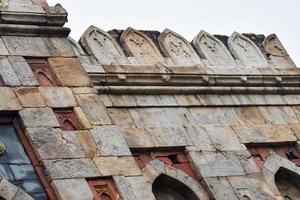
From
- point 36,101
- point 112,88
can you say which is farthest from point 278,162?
point 36,101

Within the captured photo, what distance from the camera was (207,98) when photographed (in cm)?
1113

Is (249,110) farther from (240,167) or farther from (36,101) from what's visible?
(36,101)

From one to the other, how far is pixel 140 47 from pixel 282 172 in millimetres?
2675

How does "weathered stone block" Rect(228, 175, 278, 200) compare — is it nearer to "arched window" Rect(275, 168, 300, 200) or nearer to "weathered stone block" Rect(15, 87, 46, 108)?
"arched window" Rect(275, 168, 300, 200)

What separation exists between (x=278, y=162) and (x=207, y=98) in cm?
133

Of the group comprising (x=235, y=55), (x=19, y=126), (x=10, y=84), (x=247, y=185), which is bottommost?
(x=247, y=185)

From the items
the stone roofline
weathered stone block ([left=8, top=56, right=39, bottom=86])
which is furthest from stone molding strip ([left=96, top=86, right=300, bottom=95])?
weathered stone block ([left=8, top=56, right=39, bottom=86])

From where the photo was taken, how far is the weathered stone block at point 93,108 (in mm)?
9155

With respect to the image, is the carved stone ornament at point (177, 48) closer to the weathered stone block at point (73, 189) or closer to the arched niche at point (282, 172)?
the arched niche at point (282, 172)

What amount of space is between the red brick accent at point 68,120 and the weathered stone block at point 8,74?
1.95 feet

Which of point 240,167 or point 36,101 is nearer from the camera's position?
point 36,101

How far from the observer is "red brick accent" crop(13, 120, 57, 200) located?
26.8 feet

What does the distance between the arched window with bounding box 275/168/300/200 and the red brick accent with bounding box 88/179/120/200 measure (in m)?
3.10

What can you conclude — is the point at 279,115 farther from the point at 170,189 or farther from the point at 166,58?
the point at 170,189
